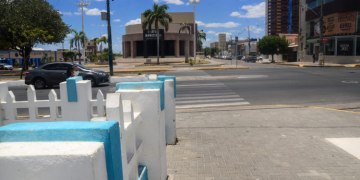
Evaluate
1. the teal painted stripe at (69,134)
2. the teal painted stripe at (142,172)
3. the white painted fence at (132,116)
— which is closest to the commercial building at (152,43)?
the white painted fence at (132,116)

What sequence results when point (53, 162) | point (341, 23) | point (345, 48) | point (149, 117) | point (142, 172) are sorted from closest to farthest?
point (53, 162)
point (142, 172)
point (149, 117)
point (345, 48)
point (341, 23)

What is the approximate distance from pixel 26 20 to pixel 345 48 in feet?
135

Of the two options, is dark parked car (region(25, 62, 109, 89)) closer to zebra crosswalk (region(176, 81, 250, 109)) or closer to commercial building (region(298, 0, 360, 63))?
zebra crosswalk (region(176, 81, 250, 109))

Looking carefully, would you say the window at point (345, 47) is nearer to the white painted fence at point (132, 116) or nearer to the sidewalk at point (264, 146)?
the sidewalk at point (264, 146)

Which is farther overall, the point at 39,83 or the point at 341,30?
the point at 341,30

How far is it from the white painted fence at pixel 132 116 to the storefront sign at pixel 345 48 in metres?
43.1

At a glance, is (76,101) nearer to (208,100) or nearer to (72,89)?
(72,89)

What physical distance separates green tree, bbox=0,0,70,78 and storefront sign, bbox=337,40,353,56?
37.8 metres

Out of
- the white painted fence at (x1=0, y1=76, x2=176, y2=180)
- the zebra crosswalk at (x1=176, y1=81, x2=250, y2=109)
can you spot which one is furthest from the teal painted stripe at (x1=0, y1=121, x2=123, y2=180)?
the zebra crosswalk at (x1=176, y1=81, x2=250, y2=109)

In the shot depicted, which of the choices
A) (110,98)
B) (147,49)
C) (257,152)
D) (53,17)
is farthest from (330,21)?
(110,98)

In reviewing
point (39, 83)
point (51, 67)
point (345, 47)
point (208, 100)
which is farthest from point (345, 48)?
point (39, 83)

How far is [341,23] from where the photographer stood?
42.3 meters

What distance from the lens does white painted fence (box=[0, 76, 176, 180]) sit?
2.33 metres

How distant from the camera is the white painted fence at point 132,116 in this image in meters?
2.33
